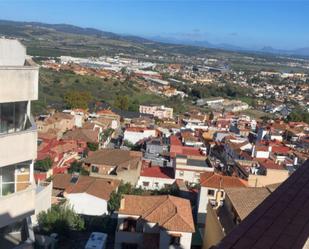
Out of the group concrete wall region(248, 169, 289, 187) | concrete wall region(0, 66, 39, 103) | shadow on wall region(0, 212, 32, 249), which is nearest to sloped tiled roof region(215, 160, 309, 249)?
concrete wall region(0, 66, 39, 103)

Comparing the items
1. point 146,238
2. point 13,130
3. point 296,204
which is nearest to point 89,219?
point 146,238

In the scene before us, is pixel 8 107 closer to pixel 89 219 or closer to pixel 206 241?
pixel 206 241

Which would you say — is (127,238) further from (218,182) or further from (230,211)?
(218,182)

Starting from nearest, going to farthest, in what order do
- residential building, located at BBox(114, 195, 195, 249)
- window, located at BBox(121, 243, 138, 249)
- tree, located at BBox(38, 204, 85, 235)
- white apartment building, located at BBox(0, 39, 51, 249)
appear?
white apartment building, located at BBox(0, 39, 51, 249)
residential building, located at BBox(114, 195, 195, 249)
window, located at BBox(121, 243, 138, 249)
tree, located at BBox(38, 204, 85, 235)

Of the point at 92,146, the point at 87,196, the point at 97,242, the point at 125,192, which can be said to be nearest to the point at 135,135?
the point at 92,146

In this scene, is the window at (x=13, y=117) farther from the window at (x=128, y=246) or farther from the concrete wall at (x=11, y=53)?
the window at (x=128, y=246)

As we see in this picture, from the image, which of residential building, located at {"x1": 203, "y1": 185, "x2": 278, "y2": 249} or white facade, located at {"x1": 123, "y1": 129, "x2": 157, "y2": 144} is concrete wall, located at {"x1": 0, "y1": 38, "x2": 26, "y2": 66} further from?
white facade, located at {"x1": 123, "y1": 129, "x2": 157, "y2": 144}

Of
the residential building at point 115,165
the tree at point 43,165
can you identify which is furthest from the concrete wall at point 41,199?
the tree at point 43,165
